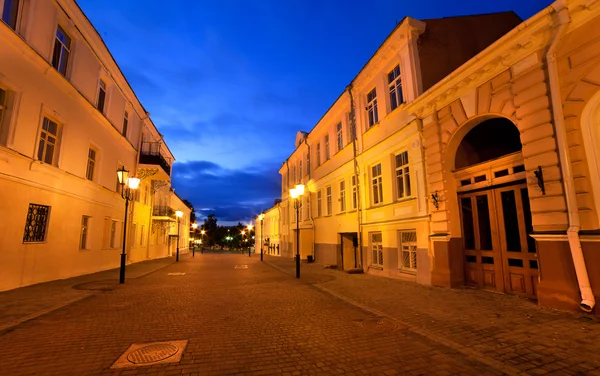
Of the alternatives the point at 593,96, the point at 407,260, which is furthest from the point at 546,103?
the point at 407,260

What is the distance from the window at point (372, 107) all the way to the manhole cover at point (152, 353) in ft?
42.9

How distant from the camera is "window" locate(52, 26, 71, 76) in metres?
12.6

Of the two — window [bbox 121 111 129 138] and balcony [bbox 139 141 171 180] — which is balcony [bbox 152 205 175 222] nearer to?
balcony [bbox 139 141 171 180]

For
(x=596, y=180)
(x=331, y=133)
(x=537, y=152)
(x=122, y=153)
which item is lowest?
(x=596, y=180)

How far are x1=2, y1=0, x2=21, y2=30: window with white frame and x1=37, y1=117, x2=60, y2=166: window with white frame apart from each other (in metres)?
3.46

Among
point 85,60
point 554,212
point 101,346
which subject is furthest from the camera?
point 85,60

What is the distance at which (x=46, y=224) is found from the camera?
11.9m

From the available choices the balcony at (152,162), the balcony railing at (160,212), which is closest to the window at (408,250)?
the balcony at (152,162)

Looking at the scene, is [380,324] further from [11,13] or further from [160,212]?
[160,212]

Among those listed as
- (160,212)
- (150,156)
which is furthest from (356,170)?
(160,212)

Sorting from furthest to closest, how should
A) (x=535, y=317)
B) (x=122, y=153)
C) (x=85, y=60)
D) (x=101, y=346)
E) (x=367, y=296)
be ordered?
(x=122, y=153)
(x=85, y=60)
(x=367, y=296)
(x=535, y=317)
(x=101, y=346)

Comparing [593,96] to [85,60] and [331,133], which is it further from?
[85,60]

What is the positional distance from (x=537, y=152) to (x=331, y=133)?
14.4 metres

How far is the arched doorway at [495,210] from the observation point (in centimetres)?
829
